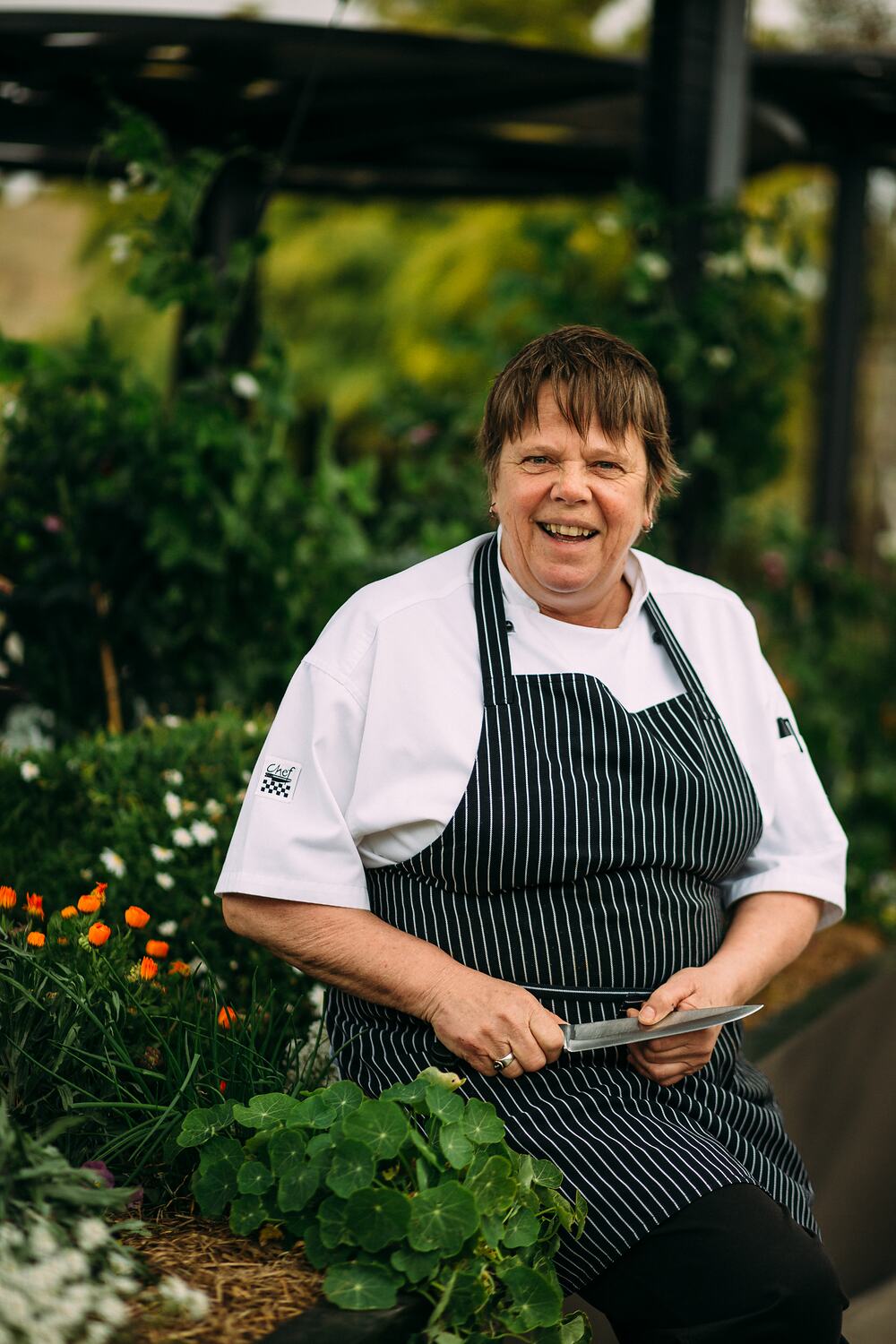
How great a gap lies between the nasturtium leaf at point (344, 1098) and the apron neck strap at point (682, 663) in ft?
2.60

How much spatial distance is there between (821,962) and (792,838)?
217cm

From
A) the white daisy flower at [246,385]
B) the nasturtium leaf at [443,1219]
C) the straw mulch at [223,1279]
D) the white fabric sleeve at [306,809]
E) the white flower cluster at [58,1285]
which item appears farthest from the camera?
the white daisy flower at [246,385]

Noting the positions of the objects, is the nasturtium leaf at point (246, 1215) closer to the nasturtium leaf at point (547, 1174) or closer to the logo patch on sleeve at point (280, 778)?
the nasturtium leaf at point (547, 1174)

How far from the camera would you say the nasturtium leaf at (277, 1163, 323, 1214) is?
169 cm

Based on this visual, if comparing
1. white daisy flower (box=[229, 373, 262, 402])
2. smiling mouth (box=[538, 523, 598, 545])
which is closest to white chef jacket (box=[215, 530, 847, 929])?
smiling mouth (box=[538, 523, 598, 545])

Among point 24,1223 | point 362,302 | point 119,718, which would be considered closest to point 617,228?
point 119,718

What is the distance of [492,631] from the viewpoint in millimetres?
2135

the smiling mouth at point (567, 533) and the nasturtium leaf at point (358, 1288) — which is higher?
the smiling mouth at point (567, 533)

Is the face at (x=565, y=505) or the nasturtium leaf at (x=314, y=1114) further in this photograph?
the face at (x=565, y=505)

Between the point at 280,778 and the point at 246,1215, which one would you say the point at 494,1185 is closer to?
the point at 246,1215

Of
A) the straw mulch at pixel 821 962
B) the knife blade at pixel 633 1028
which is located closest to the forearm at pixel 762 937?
the knife blade at pixel 633 1028

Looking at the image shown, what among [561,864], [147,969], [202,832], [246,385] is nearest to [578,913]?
[561,864]

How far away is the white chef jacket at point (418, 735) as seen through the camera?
1996 millimetres

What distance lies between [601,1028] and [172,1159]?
0.59m
